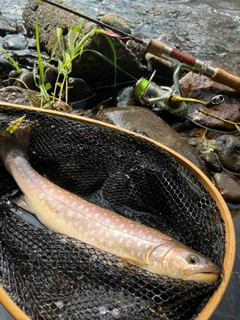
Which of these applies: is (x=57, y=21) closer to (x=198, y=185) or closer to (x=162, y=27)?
(x=162, y=27)

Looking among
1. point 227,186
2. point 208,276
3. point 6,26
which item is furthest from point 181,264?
point 6,26

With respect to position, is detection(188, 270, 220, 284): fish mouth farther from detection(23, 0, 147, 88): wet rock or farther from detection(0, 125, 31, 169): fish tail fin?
detection(23, 0, 147, 88): wet rock

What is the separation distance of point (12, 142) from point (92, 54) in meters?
2.46

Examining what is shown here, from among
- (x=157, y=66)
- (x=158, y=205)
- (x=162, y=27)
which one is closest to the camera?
(x=158, y=205)

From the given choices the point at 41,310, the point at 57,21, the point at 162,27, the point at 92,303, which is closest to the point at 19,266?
the point at 41,310

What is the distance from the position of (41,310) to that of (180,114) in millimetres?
3270

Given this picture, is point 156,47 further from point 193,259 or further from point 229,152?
point 193,259

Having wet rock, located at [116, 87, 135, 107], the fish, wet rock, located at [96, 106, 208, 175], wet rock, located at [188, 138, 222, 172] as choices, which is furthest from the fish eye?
wet rock, located at [116, 87, 135, 107]

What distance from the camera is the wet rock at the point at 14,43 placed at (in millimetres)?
5988

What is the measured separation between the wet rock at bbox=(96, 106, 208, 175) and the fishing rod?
0.82 meters

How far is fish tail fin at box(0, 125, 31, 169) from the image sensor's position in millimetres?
2729

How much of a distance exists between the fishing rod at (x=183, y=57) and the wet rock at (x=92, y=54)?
0.25 metres

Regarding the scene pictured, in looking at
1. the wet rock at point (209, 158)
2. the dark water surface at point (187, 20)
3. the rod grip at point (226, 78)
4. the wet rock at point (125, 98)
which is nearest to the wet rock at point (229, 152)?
the wet rock at point (209, 158)

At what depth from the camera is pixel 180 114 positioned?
180 inches
